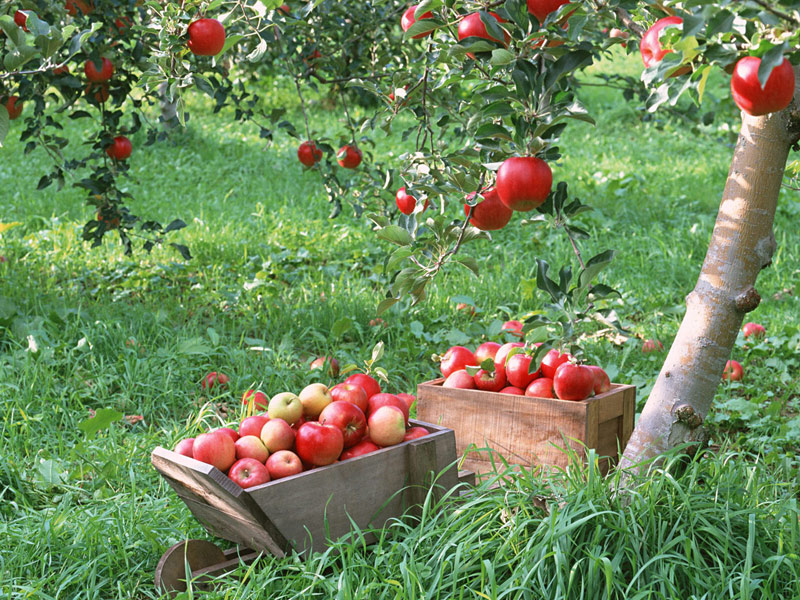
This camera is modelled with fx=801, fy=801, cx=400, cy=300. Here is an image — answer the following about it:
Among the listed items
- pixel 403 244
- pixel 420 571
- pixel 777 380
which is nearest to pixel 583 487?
pixel 420 571

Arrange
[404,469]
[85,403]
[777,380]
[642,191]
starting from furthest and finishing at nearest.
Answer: [642,191]
[777,380]
[85,403]
[404,469]

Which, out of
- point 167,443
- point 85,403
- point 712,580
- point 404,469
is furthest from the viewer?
point 85,403

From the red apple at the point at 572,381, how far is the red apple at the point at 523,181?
828 millimetres

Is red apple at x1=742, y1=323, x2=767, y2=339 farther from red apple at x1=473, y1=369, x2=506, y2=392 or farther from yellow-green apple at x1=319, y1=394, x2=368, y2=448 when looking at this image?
yellow-green apple at x1=319, y1=394, x2=368, y2=448

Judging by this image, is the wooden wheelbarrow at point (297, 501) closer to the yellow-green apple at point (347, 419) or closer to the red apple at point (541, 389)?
the yellow-green apple at point (347, 419)

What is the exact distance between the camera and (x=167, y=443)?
8.73 ft

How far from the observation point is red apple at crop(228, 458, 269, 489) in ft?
6.14

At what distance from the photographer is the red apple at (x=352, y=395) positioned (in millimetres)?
2172

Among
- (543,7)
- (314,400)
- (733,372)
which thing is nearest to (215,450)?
(314,400)

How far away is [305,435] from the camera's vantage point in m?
1.96

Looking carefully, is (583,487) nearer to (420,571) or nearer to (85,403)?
(420,571)

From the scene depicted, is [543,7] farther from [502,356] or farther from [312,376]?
[312,376]

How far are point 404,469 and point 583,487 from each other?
463 mm

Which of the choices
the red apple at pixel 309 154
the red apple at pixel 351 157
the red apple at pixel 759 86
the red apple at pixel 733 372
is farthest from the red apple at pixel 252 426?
the red apple at pixel 733 372
